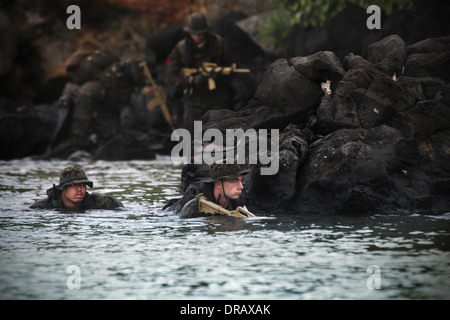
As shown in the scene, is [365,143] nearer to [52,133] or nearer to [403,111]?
[403,111]

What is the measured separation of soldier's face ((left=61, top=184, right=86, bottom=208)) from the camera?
38.0ft

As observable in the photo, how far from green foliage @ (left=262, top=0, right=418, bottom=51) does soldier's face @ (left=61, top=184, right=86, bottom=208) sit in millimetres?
9886

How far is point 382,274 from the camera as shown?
7.36 meters

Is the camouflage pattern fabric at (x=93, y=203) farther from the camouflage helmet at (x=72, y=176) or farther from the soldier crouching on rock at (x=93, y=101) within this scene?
the soldier crouching on rock at (x=93, y=101)

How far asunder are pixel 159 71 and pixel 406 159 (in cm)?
1503

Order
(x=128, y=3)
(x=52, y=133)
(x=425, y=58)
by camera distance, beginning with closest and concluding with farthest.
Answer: (x=425, y=58) → (x=52, y=133) → (x=128, y=3)

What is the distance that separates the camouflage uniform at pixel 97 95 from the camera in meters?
22.7

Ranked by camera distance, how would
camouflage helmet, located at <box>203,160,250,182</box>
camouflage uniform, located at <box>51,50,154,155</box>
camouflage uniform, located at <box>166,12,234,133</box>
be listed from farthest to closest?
camouflage uniform, located at <box>51,50,154,155</box>, camouflage uniform, located at <box>166,12,234,133</box>, camouflage helmet, located at <box>203,160,250,182</box>

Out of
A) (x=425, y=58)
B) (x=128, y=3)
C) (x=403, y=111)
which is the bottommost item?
(x=403, y=111)

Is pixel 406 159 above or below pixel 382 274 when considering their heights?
above

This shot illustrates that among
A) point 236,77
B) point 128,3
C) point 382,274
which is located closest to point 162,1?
point 128,3
